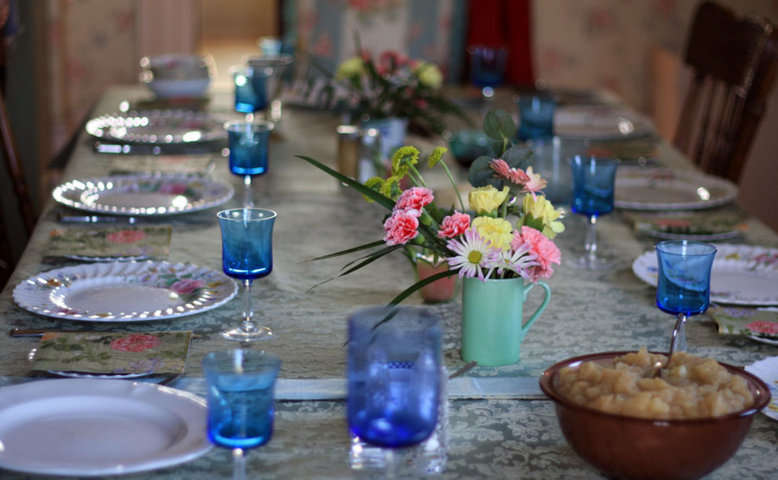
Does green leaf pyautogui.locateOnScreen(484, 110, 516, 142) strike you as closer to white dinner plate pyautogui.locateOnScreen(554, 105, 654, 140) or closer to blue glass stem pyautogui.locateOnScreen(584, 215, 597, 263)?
blue glass stem pyautogui.locateOnScreen(584, 215, 597, 263)

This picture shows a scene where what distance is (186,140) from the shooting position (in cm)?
224

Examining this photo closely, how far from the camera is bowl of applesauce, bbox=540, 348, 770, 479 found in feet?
2.70

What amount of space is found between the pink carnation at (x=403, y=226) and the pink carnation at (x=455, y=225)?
0.10ft

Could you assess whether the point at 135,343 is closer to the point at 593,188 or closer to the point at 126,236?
the point at 126,236

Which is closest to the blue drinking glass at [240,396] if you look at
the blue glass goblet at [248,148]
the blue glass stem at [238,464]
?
the blue glass stem at [238,464]

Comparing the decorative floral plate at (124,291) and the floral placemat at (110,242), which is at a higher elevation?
the decorative floral plate at (124,291)

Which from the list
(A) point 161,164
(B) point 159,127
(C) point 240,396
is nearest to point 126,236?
(A) point 161,164

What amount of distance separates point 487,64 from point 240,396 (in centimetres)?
190

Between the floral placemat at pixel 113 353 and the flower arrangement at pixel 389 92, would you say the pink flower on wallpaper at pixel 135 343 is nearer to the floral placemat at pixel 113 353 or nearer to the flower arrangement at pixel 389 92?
the floral placemat at pixel 113 353

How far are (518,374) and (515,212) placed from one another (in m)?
0.18

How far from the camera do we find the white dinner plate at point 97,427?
2.77 feet

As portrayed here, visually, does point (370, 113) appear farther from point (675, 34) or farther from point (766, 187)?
point (675, 34)

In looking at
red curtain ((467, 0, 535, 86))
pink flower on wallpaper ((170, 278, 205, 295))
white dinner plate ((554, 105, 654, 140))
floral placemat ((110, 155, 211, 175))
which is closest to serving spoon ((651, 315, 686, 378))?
pink flower on wallpaper ((170, 278, 205, 295))

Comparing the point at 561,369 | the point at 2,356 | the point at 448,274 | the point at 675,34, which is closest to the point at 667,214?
the point at 448,274
